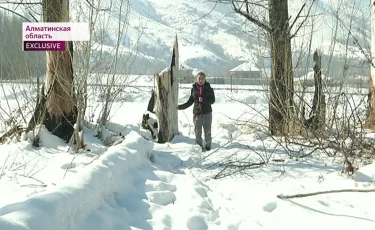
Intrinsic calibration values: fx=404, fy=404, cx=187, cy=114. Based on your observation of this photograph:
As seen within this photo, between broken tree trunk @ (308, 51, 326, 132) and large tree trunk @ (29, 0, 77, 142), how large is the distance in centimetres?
407

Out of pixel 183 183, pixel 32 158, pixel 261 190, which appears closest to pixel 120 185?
pixel 183 183

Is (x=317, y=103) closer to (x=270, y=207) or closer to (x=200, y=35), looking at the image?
(x=270, y=207)

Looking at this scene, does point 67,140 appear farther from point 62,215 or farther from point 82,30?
point 62,215

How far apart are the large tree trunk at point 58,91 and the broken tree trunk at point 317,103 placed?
407 cm

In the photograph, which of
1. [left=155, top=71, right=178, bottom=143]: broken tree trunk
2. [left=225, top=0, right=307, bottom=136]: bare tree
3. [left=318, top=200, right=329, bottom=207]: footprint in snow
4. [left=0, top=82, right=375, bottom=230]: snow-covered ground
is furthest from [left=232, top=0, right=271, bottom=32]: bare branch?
[left=318, top=200, right=329, bottom=207]: footprint in snow

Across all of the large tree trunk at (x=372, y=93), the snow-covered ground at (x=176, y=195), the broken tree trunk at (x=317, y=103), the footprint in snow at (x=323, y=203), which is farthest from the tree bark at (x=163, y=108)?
the footprint in snow at (x=323, y=203)

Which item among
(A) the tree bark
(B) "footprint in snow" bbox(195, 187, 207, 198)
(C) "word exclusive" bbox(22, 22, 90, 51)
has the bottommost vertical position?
(B) "footprint in snow" bbox(195, 187, 207, 198)

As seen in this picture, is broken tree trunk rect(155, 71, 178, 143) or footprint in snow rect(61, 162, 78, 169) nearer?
footprint in snow rect(61, 162, 78, 169)

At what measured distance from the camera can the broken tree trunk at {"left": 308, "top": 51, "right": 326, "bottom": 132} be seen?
5.36 meters

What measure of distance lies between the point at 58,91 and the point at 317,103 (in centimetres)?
459

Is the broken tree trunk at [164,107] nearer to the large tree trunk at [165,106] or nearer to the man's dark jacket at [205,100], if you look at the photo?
the large tree trunk at [165,106]

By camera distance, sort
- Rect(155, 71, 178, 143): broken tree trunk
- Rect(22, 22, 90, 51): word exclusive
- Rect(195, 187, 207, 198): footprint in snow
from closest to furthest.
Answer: Rect(195, 187, 207, 198): footprint in snow, Rect(22, 22, 90, 51): word exclusive, Rect(155, 71, 178, 143): broken tree trunk

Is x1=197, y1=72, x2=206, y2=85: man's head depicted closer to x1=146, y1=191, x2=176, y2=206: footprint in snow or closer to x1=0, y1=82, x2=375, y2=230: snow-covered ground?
x1=0, y1=82, x2=375, y2=230: snow-covered ground

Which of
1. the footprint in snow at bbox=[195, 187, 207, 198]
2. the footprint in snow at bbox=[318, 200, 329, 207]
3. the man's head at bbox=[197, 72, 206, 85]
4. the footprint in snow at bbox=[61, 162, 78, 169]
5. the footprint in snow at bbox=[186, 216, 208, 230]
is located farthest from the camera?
the man's head at bbox=[197, 72, 206, 85]
